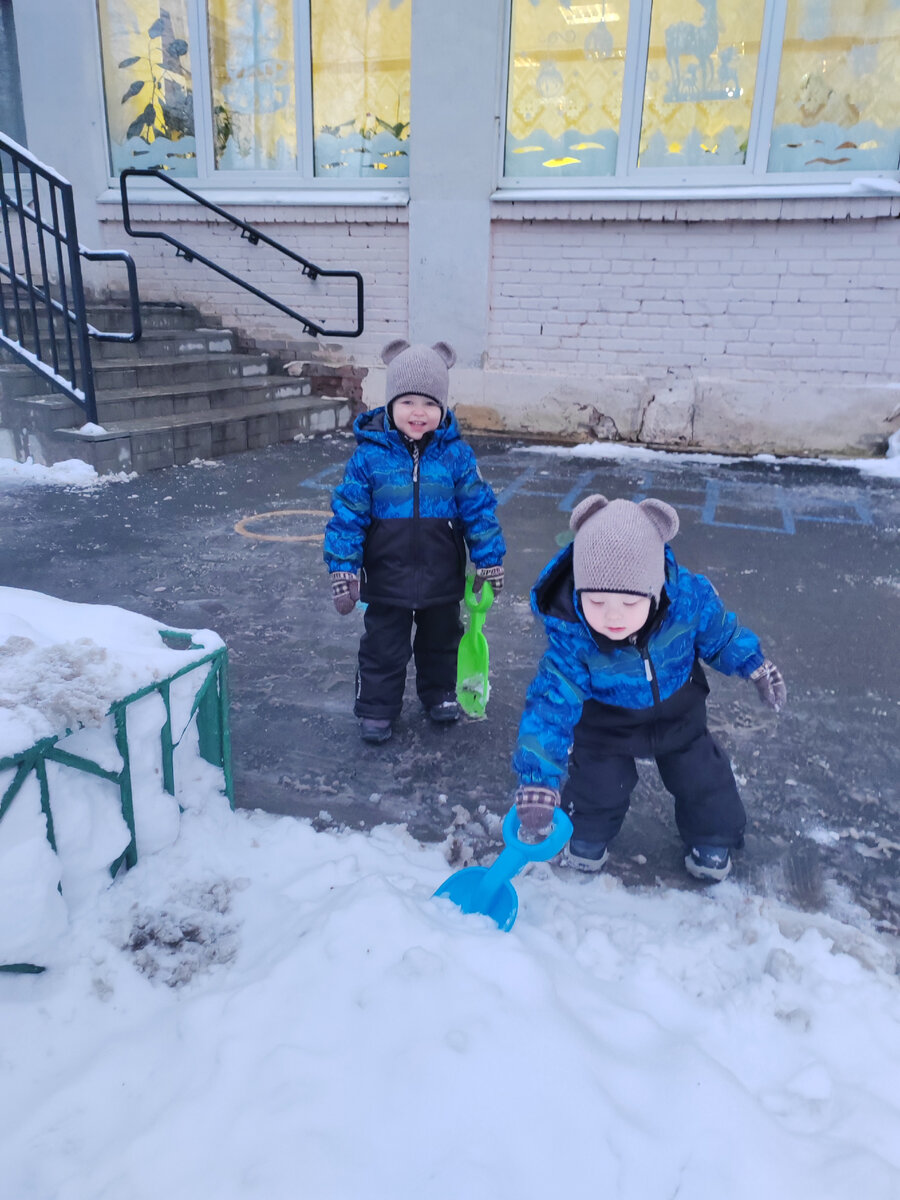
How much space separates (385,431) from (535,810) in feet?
4.22

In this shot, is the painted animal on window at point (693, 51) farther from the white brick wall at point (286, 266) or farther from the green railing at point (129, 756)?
the green railing at point (129, 756)

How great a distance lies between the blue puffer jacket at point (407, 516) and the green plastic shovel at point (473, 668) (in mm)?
131

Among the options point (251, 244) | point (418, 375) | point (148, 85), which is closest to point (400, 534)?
point (418, 375)

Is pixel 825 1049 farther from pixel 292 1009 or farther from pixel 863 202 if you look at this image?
pixel 863 202

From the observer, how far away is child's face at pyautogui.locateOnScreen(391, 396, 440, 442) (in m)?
2.49

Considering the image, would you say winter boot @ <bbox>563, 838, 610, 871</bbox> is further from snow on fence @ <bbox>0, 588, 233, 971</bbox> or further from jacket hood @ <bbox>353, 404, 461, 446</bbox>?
jacket hood @ <bbox>353, 404, 461, 446</bbox>

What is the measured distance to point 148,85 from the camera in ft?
27.6

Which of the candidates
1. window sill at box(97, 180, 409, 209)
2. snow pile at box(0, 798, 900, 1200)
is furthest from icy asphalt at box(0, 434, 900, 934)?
window sill at box(97, 180, 409, 209)

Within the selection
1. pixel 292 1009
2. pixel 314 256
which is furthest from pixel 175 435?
pixel 292 1009

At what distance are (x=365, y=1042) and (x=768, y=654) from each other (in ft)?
7.93

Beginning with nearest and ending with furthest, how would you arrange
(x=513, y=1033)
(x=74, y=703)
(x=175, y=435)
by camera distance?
(x=513, y=1033), (x=74, y=703), (x=175, y=435)

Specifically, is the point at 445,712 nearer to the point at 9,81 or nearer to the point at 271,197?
the point at 271,197

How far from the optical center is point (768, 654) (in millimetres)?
3293

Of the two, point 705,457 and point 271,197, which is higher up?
point 271,197
